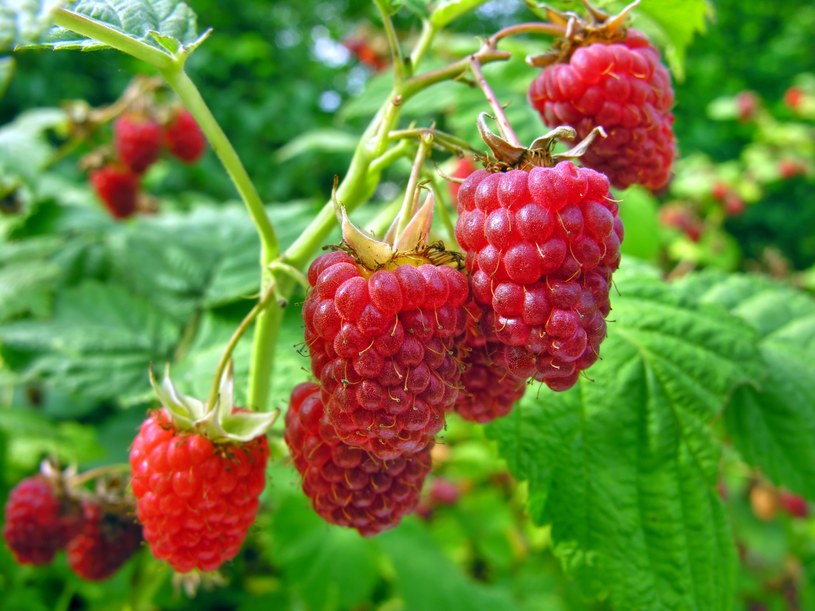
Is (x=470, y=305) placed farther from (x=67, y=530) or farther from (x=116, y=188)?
(x=116, y=188)

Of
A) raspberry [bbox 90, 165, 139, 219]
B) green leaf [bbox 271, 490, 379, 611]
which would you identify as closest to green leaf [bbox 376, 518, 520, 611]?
green leaf [bbox 271, 490, 379, 611]

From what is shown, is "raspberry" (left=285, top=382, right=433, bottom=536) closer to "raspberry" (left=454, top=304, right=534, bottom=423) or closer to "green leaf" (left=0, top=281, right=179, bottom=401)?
"raspberry" (left=454, top=304, right=534, bottom=423)

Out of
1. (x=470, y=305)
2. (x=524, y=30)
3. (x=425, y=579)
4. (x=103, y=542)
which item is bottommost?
(x=425, y=579)

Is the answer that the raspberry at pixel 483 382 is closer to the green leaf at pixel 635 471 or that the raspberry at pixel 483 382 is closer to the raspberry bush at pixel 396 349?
the raspberry bush at pixel 396 349

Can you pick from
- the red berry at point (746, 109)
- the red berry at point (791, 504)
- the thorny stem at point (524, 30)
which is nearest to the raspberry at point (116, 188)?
the thorny stem at point (524, 30)

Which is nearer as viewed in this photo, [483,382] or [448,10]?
[483,382]

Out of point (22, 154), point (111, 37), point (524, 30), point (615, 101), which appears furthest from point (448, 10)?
point (22, 154)
